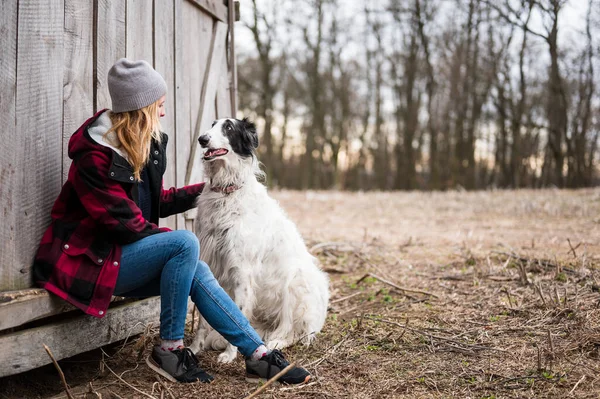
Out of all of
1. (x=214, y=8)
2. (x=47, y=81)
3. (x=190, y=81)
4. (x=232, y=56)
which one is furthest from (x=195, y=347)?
(x=214, y=8)

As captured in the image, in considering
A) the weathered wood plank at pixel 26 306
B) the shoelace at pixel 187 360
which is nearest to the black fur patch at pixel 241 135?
the shoelace at pixel 187 360

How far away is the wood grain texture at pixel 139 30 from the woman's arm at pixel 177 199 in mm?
1042

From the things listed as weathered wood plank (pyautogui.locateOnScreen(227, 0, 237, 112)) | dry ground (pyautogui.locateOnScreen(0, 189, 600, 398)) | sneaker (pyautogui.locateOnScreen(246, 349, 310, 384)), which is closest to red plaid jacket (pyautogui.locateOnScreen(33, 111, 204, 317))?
dry ground (pyautogui.locateOnScreen(0, 189, 600, 398))

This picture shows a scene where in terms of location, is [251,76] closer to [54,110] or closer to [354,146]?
[354,146]

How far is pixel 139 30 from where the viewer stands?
395 centimetres

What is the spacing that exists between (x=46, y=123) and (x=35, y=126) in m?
0.08

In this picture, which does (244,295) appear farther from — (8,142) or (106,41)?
(106,41)

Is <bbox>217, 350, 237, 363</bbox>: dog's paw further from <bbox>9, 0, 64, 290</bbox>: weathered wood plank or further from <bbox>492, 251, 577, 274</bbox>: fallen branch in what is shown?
<bbox>492, 251, 577, 274</bbox>: fallen branch

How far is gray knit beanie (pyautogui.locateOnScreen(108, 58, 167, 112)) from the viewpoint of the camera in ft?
9.88

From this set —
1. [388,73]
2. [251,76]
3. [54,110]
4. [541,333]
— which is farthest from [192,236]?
[388,73]

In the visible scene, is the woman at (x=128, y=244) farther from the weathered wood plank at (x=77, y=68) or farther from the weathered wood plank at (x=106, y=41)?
the weathered wood plank at (x=106, y=41)

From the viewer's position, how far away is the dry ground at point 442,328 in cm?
305

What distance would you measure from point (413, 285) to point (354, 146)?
2200cm

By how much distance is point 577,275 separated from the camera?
4871 mm
